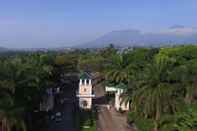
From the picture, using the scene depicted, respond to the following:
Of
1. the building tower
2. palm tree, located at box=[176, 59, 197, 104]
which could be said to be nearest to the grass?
the building tower

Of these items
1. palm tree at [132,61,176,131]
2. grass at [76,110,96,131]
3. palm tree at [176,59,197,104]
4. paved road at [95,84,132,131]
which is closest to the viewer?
palm tree at [132,61,176,131]

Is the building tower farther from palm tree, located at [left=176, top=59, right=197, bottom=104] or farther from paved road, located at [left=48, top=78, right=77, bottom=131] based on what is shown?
palm tree, located at [left=176, top=59, right=197, bottom=104]

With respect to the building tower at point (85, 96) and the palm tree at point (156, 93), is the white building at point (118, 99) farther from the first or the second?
the palm tree at point (156, 93)

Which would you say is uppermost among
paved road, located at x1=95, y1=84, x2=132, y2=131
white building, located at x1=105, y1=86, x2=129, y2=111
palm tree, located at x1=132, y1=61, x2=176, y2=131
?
palm tree, located at x1=132, y1=61, x2=176, y2=131

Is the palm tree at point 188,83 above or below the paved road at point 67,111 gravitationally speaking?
above

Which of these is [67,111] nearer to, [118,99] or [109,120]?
[118,99]

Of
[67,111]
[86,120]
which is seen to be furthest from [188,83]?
[67,111]

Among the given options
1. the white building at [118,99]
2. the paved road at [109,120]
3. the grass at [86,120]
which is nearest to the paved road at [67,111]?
the grass at [86,120]

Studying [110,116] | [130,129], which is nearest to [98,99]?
[110,116]

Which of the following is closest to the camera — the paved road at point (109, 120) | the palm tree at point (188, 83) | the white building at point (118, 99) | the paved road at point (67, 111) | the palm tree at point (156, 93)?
the palm tree at point (156, 93)
